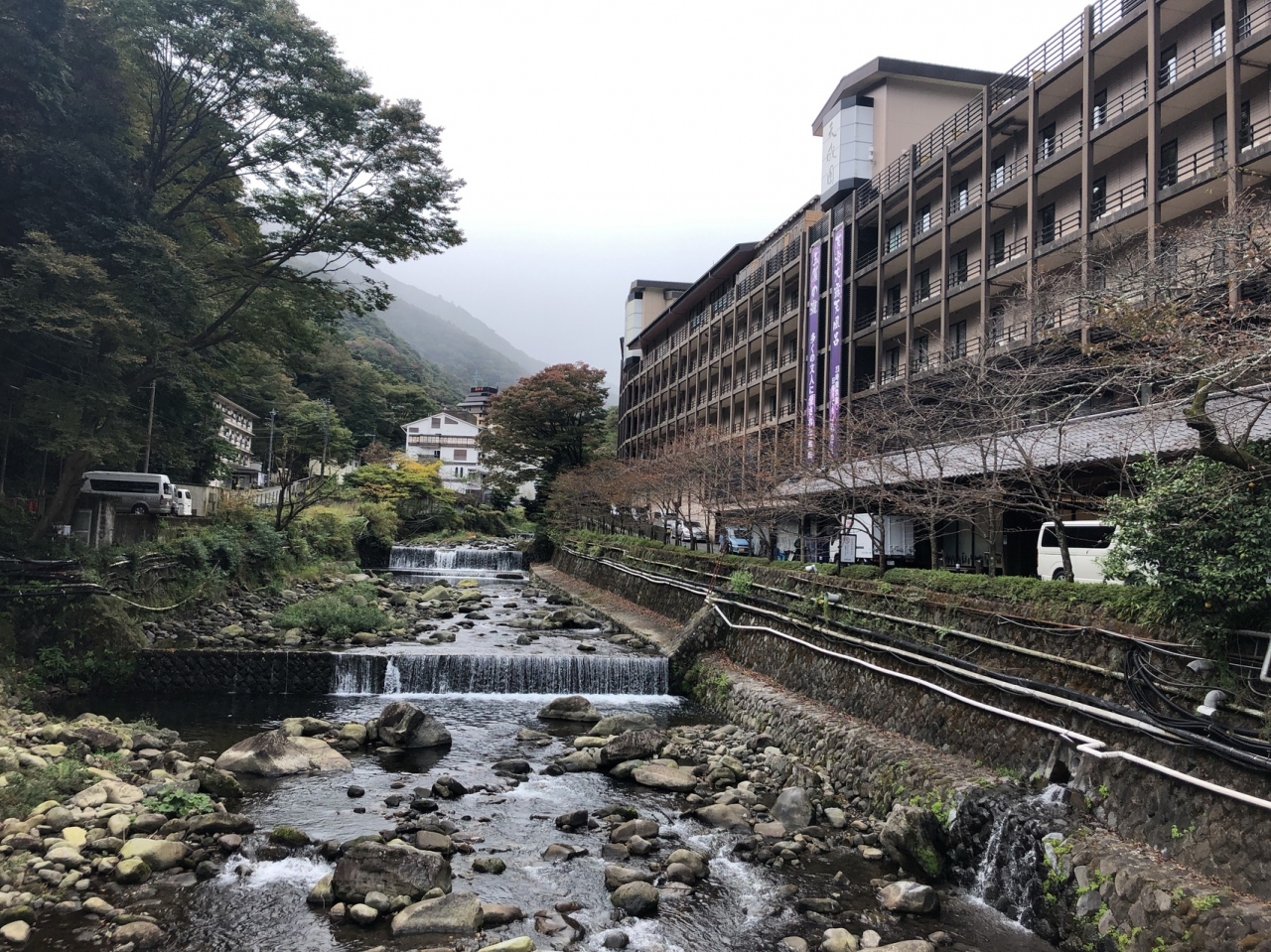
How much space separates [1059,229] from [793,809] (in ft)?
69.4

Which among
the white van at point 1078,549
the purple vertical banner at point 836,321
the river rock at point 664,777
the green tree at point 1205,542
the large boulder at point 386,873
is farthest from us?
the purple vertical banner at point 836,321

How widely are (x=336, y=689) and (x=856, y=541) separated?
61.2ft

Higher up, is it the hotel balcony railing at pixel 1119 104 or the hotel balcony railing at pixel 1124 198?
the hotel balcony railing at pixel 1119 104

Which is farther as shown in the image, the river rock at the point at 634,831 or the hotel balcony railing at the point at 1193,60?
the hotel balcony railing at the point at 1193,60

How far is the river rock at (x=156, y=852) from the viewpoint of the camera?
8.01 metres

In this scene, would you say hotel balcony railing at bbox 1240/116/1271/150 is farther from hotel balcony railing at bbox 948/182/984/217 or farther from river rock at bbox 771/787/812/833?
river rock at bbox 771/787/812/833

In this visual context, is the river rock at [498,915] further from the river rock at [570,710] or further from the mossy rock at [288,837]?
the river rock at [570,710]

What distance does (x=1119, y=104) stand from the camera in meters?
22.1

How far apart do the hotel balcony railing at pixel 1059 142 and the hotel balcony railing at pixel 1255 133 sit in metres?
4.84

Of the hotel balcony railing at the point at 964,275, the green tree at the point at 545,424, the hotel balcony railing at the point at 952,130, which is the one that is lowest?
the green tree at the point at 545,424

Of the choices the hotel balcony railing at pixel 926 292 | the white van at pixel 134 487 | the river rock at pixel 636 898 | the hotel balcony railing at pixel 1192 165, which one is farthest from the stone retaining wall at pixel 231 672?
the hotel balcony railing at pixel 1192 165

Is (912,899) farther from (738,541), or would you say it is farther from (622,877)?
(738,541)

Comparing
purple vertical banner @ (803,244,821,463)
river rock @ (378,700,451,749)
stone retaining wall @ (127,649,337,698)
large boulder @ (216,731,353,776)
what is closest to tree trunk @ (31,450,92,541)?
stone retaining wall @ (127,649,337,698)

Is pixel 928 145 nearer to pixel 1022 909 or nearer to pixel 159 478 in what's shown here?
pixel 1022 909
